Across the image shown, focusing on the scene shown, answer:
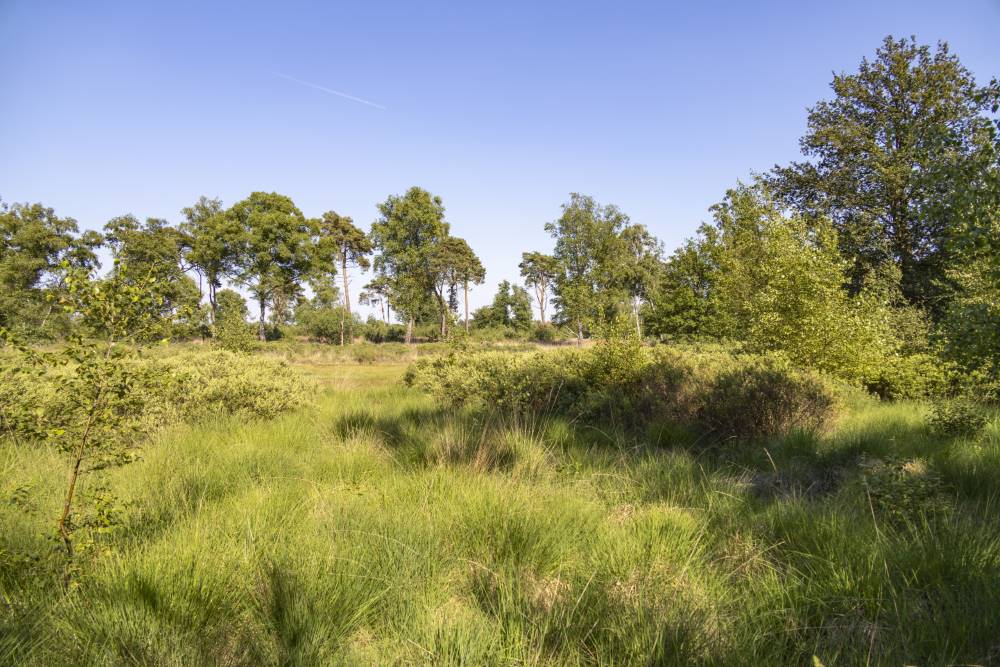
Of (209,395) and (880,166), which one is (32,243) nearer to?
(209,395)

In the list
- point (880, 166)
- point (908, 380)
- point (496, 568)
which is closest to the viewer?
point (496, 568)

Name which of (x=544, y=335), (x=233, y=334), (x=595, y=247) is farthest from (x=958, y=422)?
(x=544, y=335)

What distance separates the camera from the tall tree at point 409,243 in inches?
1817

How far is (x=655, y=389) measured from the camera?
7.75m

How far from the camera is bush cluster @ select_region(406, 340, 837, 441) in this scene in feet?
21.3

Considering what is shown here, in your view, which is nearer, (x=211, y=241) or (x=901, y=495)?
(x=901, y=495)

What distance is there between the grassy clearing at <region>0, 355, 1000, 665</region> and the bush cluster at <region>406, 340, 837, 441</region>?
2.08 meters

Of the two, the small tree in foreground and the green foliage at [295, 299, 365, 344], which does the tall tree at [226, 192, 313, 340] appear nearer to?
the green foliage at [295, 299, 365, 344]

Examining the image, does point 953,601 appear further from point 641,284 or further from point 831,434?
point 641,284

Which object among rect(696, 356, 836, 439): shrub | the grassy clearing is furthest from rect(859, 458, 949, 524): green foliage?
rect(696, 356, 836, 439): shrub

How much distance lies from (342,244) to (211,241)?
40.1ft

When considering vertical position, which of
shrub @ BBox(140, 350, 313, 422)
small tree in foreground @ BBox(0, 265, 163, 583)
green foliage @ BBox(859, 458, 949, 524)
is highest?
small tree in foreground @ BBox(0, 265, 163, 583)

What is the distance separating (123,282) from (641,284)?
52.0 meters

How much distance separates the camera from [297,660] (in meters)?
1.73
